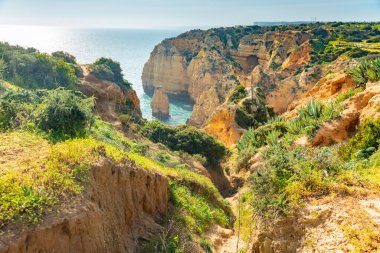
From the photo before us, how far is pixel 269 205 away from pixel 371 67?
15.6 meters

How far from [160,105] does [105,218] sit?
59.2m

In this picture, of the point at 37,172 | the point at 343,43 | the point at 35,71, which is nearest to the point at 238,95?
the point at 35,71

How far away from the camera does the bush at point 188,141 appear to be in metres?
26.6

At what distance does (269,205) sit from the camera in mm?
10125

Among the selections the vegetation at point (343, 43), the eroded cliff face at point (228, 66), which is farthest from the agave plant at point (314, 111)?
the vegetation at point (343, 43)

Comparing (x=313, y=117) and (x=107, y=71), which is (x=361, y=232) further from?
(x=107, y=71)

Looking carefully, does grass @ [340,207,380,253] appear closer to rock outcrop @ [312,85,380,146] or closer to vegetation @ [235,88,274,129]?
rock outcrop @ [312,85,380,146]

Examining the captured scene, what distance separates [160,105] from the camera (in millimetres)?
67688

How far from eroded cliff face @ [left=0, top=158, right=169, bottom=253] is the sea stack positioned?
54632 millimetres

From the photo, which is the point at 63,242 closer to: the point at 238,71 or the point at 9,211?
the point at 9,211

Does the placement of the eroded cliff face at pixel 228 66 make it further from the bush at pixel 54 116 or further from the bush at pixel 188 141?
the bush at pixel 54 116

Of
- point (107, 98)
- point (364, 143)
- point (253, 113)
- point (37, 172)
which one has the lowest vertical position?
point (253, 113)

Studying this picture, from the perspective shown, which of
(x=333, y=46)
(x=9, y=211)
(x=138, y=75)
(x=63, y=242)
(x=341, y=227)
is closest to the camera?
(x=9, y=211)

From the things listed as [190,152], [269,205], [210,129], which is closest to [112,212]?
[269,205]
